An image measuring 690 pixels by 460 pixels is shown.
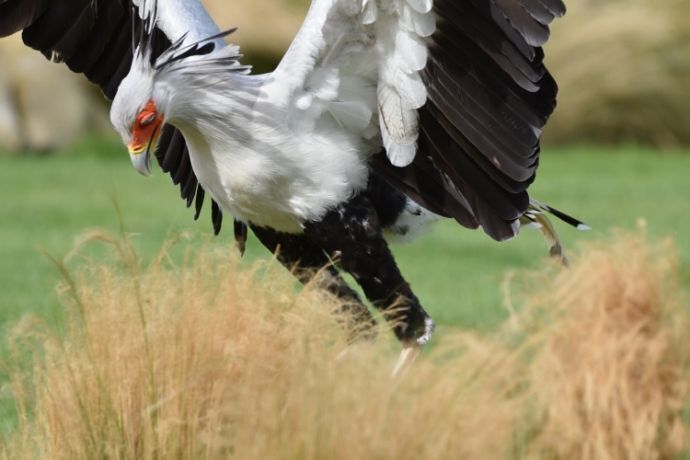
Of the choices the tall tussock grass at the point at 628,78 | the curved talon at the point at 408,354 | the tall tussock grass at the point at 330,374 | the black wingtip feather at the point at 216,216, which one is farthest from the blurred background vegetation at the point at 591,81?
the tall tussock grass at the point at 330,374

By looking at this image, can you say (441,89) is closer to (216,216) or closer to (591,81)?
(216,216)

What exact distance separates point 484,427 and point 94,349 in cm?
113

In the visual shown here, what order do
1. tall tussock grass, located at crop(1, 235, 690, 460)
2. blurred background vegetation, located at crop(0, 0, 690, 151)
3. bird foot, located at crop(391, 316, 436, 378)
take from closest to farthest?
tall tussock grass, located at crop(1, 235, 690, 460) → bird foot, located at crop(391, 316, 436, 378) → blurred background vegetation, located at crop(0, 0, 690, 151)

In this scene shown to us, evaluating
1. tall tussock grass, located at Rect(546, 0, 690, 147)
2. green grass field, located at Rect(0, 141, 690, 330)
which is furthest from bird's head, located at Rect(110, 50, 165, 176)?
tall tussock grass, located at Rect(546, 0, 690, 147)

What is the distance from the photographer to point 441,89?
4891 mm

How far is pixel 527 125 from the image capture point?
4.90 meters

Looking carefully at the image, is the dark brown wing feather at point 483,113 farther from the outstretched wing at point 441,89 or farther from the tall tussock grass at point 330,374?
the tall tussock grass at point 330,374

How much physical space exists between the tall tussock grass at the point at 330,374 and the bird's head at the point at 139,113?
0.60m

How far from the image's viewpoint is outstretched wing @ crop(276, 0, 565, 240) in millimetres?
4680

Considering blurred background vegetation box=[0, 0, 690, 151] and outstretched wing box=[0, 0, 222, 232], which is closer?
outstretched wing box=[0, 0, 222, 232]

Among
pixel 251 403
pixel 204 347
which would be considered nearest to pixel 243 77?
pixel 204 347

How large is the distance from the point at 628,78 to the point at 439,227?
5.63 m

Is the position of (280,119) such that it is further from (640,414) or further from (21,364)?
(640,414)

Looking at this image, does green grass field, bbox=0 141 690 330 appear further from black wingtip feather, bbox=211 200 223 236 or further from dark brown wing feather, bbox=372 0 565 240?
dark brown wing feather, bbox=372 0 565 240
